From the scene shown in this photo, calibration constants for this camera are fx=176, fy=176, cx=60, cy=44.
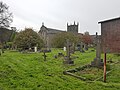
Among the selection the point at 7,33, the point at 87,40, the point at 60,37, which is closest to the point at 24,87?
the point at 60,37

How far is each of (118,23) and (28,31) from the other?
1777 cm

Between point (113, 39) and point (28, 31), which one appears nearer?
point (113, 39)

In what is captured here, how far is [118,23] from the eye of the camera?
3259 cm

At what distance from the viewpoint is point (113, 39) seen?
105ft

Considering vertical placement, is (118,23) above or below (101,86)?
above

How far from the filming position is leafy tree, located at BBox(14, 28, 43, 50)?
114 feet

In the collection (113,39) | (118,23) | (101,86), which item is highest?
(118,23)

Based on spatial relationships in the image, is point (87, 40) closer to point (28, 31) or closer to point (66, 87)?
point (28, 31)

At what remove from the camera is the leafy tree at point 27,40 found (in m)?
34.7

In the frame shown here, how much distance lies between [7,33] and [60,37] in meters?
18.8

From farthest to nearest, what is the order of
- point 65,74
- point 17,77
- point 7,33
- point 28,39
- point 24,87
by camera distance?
point 7,33, point 28,39, point 65,74, point 17,77, point 24,87

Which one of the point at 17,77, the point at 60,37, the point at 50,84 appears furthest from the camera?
the point at 60,37

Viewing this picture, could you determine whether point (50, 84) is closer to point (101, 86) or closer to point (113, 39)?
point (101, 86)

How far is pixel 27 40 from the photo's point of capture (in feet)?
114
